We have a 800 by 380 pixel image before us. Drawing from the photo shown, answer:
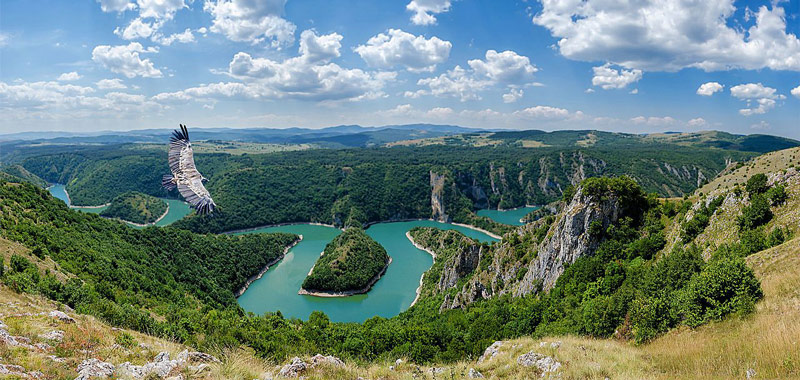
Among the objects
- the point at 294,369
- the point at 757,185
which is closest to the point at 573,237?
the point at 757,185

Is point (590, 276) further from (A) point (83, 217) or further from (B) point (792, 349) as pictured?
(A) point (83, 217)

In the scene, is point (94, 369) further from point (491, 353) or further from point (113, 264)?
point (113, 264)

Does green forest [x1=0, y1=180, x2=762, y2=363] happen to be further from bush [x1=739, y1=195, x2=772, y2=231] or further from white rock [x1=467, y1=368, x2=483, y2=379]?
white rock [x1=467, y1=368, x2=483, y2=379]

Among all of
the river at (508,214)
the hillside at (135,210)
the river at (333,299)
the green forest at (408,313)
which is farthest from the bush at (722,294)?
the hillside at (135,210)

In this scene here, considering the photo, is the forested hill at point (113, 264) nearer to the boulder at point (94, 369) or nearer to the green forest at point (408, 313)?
the green forest at point (408, 313)

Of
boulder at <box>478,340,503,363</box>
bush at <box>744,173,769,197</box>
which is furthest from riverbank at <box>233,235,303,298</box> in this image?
bush at <box>744,173,769,197</box>
